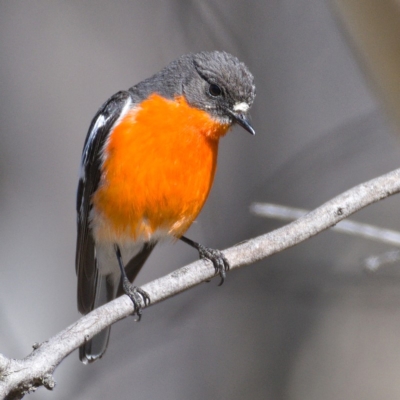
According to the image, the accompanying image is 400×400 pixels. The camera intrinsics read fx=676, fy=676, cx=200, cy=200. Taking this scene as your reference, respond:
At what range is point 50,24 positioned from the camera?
6828 millimetres

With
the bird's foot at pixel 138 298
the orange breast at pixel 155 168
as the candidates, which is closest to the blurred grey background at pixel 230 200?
the orange breast at pixel 155 168

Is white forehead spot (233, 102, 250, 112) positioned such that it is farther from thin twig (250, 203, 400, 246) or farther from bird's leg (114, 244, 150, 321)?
bird's leg (114, 244, 150, 321)

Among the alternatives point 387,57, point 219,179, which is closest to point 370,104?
point 219,179

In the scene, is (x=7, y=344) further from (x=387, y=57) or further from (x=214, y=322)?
(x=387, y=57)

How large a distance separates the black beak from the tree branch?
890 millimetres

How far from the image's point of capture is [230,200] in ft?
22.6

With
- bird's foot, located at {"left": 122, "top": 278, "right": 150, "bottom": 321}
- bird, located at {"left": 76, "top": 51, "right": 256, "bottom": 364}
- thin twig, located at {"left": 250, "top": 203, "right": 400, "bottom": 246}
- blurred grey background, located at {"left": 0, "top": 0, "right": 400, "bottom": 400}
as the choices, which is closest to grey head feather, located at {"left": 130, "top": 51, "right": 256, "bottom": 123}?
bird, located at {"left": 76, "top": 51, "right": 256, "bottom": 364}

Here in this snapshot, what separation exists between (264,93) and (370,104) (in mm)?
1097

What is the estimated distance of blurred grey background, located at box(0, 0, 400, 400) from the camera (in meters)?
6.04

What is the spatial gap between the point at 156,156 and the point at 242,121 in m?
0.62

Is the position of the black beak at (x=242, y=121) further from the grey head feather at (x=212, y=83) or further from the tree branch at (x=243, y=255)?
the tree branch at (x=243, y=255)

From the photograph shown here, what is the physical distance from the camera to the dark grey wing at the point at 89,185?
15.1 ft

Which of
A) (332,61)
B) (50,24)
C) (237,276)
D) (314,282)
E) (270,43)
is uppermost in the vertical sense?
(50,24)

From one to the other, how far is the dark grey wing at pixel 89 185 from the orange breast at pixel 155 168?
13cm
